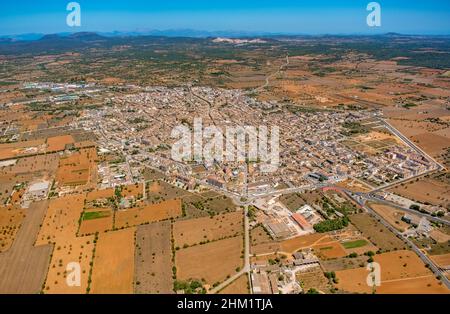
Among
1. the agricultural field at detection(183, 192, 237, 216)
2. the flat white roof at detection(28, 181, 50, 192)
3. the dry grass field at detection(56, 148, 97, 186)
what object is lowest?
the agricultural field at detection(183, 192, 237, 216)

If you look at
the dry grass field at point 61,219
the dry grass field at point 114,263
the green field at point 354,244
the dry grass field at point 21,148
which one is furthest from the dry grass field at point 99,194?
the green field at point 354,244

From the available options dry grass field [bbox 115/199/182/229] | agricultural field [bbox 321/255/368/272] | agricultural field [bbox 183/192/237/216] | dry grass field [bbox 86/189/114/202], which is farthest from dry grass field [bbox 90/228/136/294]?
agricultural field [bbox 321/255/368/272]

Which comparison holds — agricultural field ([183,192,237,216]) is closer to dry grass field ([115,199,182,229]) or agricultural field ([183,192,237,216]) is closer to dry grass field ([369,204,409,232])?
dry grass field ([115,199,182,229])

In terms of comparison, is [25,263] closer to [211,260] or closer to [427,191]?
[211,260]

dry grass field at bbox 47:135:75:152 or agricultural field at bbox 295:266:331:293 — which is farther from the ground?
dry grass field at bbox 47:135:75:152

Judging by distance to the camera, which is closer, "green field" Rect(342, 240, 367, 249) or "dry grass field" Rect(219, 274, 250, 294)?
"dry grass field" Rect(219, 274, 250, 294)
